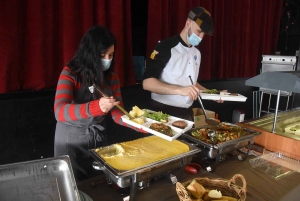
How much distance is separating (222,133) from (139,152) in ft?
2.02

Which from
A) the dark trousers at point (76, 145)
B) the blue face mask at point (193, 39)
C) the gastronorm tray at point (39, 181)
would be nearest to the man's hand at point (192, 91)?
the blue face mask at point (193, 39)

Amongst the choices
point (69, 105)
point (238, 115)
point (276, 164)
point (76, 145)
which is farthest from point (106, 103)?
point (238, 115)

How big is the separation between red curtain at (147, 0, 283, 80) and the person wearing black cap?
721 mm

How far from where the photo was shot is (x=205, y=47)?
3373mm

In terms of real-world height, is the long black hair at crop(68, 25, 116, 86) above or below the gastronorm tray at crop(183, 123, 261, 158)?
above

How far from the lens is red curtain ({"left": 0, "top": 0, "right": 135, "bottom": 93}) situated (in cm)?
190

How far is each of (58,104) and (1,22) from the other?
102 cm

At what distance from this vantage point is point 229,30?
3.66 meters

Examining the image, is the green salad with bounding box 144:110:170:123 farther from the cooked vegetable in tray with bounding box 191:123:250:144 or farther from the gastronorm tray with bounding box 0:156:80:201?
the gastronorm tray with bounding box 0:156:80:201

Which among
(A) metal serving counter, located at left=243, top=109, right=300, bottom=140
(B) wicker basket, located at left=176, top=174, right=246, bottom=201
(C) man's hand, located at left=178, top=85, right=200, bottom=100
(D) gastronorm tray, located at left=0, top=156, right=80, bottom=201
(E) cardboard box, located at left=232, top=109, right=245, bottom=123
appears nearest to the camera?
(D) gastronorm tray, located at left=0, top=156, right=80, bottom=201

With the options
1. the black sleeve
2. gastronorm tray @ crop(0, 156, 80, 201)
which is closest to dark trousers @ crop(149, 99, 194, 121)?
the black sleeve

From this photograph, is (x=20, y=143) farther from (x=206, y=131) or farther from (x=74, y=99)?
(x=206, y=131)

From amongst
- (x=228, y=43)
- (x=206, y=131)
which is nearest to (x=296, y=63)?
(x=228, y=43)

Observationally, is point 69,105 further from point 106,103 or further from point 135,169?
point 135,169
